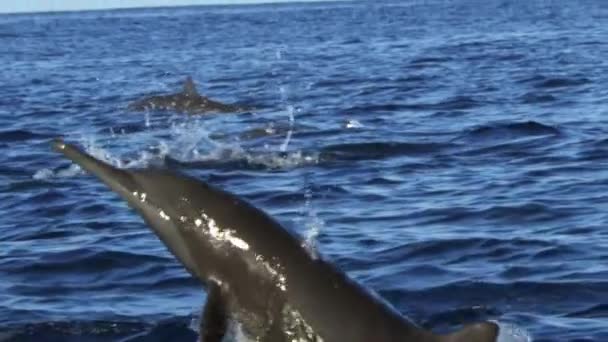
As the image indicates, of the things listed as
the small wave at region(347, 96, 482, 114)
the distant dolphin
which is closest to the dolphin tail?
the small wave at region(347, 96, 482, 114)

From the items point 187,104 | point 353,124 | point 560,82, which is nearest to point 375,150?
point 353,124

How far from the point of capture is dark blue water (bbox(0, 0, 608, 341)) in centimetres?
1236

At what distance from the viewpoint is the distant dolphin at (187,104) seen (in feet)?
97.8

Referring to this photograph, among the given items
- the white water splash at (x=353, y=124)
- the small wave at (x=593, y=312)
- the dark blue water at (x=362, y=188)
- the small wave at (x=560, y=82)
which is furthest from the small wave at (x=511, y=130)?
the small wave at (x=593, y=312)

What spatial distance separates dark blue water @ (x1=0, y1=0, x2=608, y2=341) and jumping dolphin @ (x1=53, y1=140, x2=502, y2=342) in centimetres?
238

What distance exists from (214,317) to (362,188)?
1005 cm

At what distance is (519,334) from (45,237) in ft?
22.7

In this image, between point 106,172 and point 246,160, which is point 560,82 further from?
point 106,172

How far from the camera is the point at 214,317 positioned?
849 centimetres

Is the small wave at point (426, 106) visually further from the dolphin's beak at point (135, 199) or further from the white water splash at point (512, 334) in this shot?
the dolphin's beak at point (135, 199)

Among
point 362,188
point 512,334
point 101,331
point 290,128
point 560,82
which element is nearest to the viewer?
point 512,334

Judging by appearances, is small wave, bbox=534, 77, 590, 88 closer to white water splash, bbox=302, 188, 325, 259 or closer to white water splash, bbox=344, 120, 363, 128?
white water splash, bbox=344, 120, 363, 128

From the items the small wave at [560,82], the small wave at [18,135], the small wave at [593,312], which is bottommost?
the small wave at [560,82]

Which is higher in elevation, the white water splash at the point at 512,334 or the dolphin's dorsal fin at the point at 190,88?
the white water splash at the point at 512,334
